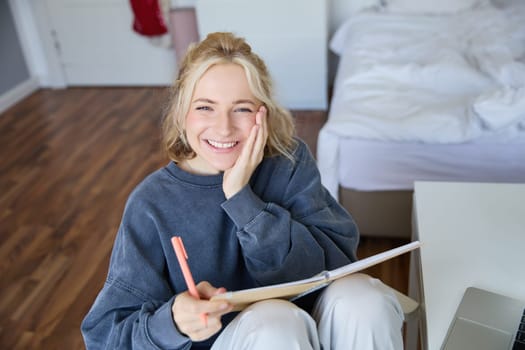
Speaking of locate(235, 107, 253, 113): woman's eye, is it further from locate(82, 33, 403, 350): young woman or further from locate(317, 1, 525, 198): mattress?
locate(317, 1, 525, 198): mattress

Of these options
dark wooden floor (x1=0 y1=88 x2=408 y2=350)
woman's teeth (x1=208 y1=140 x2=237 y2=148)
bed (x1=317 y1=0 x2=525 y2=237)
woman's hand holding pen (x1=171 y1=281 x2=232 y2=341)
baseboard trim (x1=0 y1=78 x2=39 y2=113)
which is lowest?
dark wooden floor (x1=0 y1=88 x2=408 y2=350)

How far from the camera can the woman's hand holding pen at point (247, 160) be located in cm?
103

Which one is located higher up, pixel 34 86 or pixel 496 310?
pixel 496 310

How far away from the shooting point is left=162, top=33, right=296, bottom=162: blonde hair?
3.43 feet

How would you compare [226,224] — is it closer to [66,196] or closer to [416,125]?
[416,125]

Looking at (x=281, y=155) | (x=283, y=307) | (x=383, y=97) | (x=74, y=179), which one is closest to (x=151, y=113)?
(x=74, y=179)

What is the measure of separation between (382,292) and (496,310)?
0.21 m

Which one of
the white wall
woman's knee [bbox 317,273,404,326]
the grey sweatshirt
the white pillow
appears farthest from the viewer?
the white wall

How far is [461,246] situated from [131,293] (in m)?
0.65

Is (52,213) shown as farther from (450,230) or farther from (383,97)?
(450,230)

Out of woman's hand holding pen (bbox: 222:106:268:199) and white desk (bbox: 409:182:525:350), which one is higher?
woman's hand holding pen (bbox: 222:106:268:199)

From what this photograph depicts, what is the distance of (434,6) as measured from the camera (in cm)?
270

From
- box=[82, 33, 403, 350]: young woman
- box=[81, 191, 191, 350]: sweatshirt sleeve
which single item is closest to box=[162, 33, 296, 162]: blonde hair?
box=[82, 33, 403, 350]: young woman

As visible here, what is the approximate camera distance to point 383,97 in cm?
192
